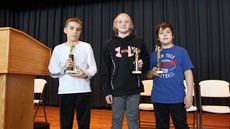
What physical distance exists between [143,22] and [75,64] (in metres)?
3.78

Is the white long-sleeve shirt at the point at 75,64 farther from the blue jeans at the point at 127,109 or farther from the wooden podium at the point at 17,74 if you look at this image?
the blue jeans at the point at 127,109

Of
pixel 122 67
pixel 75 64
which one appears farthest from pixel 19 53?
pixel 122 67

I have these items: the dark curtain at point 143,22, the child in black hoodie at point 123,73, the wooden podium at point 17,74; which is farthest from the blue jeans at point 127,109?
the dark curtain at point 143,22

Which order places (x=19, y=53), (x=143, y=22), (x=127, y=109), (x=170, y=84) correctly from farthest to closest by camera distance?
(x=143, y=22) → (x=170, y=84) → (x=127, y=109) → (x=19, y=53)

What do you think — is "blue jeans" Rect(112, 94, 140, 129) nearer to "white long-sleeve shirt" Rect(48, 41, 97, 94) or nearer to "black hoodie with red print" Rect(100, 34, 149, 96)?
"black hoodie with red print" Rect(100, 34, 149, 96)

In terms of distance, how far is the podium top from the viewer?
3.97ft

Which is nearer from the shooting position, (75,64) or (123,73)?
(123,73)

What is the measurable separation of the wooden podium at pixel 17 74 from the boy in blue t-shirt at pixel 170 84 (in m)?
0.97

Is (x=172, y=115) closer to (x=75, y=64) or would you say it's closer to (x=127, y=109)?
(x=127, y=109)

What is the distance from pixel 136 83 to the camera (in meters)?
1.67

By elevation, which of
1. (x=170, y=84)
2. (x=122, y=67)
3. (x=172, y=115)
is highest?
(x=122, y=67)

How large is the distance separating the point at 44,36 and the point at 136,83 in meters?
5.07

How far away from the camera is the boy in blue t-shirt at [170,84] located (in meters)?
1.70

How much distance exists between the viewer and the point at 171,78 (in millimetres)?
1767
